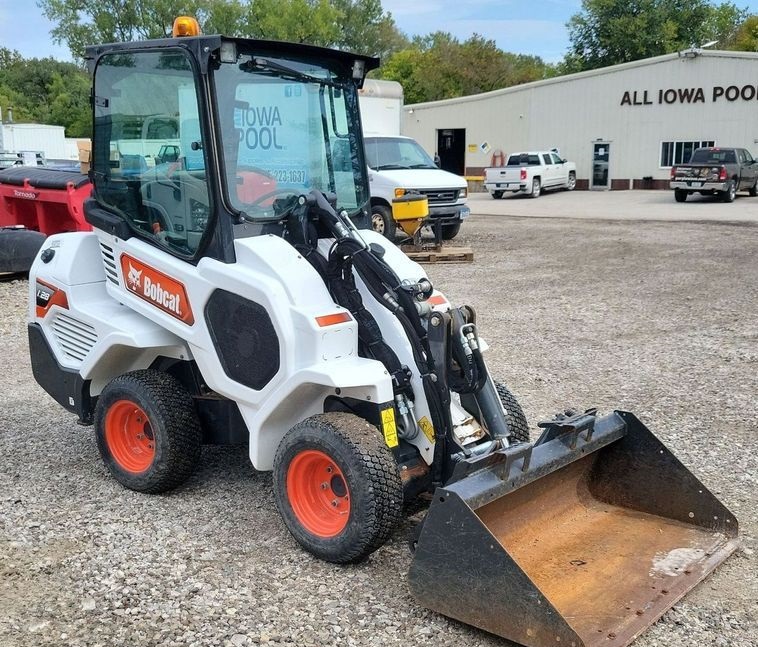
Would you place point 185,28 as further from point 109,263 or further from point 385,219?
point 385,219

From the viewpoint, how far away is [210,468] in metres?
5.16

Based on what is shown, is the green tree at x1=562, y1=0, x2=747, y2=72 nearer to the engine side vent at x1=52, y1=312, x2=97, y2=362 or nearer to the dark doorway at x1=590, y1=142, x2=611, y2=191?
the dark doorway at x1=590, y1=142, x2=611, y2=191

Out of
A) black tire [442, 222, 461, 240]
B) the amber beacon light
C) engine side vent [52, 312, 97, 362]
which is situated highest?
the amber beacon light

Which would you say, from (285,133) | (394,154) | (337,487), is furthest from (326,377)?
(394,154)

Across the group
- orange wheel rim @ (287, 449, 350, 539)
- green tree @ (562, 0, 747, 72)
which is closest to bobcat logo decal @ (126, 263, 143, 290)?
orange wheel rim @ (287, 449, 350, 539)

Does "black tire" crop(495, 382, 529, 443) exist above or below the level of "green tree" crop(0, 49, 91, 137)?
below

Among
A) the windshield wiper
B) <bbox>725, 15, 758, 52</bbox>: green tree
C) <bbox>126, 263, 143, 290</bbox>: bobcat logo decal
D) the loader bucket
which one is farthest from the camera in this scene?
<bbox>725, 15, 758, 52</bbox>: green tree

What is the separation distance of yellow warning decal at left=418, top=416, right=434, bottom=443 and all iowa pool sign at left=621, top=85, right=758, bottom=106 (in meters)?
29.8

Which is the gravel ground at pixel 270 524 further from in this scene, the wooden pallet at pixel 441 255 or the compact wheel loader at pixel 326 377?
the wooden pallet at pixel 441 255

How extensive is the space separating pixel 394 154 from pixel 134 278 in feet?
37.4

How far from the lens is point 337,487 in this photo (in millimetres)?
3955

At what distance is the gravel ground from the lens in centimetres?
346

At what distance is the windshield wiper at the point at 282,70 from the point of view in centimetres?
420

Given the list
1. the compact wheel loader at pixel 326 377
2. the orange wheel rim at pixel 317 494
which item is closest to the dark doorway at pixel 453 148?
the compact wheel loader at pixel 326 377
